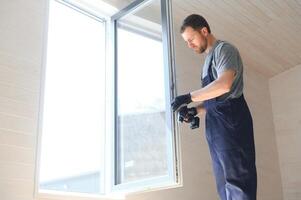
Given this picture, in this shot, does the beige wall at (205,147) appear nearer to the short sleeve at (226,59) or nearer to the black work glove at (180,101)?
the black work glove at (180,101)

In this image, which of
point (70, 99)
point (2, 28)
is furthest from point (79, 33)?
point (2, 28)

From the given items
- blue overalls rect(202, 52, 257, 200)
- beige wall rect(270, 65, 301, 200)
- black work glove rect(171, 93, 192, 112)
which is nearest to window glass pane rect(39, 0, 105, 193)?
black work glove rect(171, 93, 192, 112)

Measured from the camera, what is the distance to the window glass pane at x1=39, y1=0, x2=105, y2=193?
2.86 m

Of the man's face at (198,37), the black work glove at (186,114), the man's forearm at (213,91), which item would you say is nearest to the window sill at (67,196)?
the black work glove at (186,114)

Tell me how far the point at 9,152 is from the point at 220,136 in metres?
1.17

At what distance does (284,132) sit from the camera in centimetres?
500

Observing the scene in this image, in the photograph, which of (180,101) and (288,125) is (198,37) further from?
(288,125)

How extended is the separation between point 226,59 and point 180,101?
36cm

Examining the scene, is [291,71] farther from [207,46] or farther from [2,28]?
[2,28]

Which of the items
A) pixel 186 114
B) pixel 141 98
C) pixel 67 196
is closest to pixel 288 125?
pixel 141 98

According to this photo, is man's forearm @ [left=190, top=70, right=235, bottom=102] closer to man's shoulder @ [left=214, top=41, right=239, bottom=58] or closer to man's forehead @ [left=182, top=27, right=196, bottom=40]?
man's shoulder @ [left=214, top=41, right=239, bottom=58]

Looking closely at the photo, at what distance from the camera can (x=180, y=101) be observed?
233cm

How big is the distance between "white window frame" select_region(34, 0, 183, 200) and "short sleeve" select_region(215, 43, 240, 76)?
476mm

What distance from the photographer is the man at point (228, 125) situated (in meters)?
2.02
